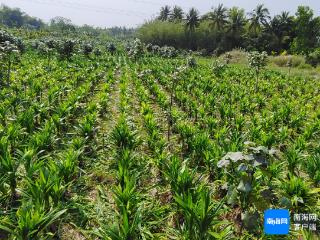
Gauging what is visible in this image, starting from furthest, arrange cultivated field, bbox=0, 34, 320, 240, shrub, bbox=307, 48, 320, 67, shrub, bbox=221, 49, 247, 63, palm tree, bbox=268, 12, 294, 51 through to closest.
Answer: palm tree, bbox=268, 12, 294, 51 < shrub, bbox=221, 49, 247, 63 < shrub, bbox=307, 48, 320, 67 < cultivated field, bbox=0, 34, 320, 240

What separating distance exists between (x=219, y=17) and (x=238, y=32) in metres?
4.47

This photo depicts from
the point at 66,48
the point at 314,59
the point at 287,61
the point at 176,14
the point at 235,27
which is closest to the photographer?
the point at 66,48

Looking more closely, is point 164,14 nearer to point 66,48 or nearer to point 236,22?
point 236,22

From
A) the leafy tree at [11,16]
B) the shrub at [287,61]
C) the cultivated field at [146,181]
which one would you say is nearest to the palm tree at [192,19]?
the shrub at [287,61]

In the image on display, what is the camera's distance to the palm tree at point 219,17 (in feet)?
189

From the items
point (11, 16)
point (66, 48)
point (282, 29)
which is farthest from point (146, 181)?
point (11, 16)

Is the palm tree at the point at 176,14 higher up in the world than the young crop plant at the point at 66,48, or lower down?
higher up

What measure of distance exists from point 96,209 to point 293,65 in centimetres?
3422

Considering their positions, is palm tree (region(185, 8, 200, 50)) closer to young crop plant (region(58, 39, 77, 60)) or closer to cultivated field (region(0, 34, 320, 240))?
young crop plant (region(58, 39, 77, 60))

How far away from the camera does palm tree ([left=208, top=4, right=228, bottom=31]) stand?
189 ft

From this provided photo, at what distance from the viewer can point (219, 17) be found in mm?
57625

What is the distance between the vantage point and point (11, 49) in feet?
41.5

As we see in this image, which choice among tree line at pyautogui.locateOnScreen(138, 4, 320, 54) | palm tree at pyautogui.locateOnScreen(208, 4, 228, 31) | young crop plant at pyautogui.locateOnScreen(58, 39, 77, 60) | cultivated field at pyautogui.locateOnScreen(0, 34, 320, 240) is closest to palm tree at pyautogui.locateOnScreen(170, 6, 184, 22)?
tree line at pyautogui.locateOnScreen(138, 4, 320, 54)

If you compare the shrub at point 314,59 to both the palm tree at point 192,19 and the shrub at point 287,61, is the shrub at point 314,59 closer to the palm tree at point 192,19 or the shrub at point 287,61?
the shrub at point 287,61
